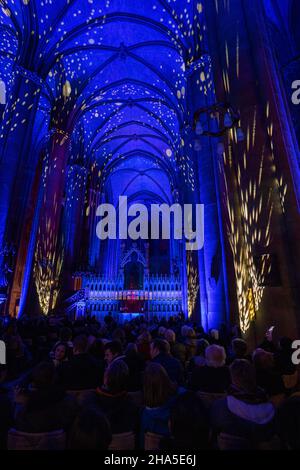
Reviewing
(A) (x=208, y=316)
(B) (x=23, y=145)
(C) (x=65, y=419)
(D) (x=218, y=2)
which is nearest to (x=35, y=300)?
(B) (x=23, y=145)

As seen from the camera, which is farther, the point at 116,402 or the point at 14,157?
the point at 14,157

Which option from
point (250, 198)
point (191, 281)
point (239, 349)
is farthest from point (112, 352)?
point (191, 281)

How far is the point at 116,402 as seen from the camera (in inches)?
78.4

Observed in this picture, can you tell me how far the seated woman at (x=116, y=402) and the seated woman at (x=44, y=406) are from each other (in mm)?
174

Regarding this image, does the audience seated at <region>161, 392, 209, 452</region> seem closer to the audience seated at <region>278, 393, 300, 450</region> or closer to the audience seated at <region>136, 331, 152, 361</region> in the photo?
the audience seated at <region>278, 393, 300, 450</region>

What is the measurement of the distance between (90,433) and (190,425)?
0.59m

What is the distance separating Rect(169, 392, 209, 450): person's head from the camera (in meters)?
1.49

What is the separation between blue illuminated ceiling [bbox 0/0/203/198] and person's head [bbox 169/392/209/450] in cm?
1408

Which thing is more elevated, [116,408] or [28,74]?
[28,74]

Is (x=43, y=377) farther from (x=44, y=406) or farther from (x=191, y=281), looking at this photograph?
(x=191, y=281)

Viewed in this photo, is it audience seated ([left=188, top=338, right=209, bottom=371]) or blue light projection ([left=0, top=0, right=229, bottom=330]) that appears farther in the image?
blue light projection ([left=0, top=0, right=229, bottom=330])

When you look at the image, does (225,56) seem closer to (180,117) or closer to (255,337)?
(255,337)

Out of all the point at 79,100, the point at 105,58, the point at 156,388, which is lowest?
the point at 156,388

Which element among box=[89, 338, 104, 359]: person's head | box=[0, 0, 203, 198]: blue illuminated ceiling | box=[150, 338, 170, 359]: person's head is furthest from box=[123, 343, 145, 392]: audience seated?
box=[0, 0, 203, 198]: blue illuminated ceiling
